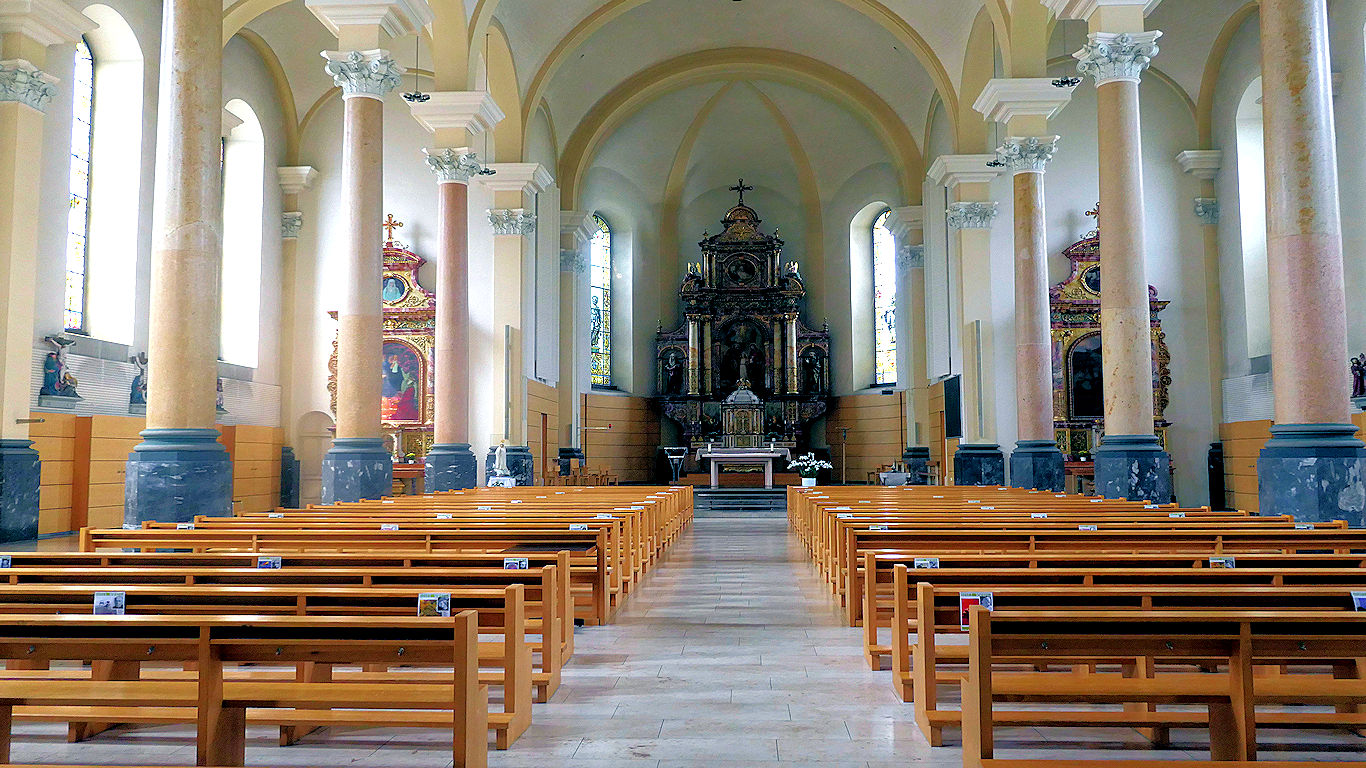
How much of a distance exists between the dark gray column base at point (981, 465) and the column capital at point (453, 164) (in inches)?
383

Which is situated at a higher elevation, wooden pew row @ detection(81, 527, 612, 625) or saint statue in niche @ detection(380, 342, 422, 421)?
saint statue in niche @ detection(380, 342, 422, 421)

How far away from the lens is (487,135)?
19125 mm

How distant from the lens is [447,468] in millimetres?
15109

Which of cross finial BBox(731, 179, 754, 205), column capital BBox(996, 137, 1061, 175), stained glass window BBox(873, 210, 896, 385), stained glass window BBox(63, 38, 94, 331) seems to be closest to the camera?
stained glass window BBox(63, 38, 94, 331)

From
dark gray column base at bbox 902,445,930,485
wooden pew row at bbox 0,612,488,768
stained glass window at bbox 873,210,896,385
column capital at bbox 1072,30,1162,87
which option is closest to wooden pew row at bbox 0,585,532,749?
wooden pew row at bbox 0,612,488,768

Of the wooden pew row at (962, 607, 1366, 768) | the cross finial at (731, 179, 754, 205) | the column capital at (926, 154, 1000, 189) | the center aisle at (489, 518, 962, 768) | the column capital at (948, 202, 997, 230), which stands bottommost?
the center aisle at (489, 518, 962, 768)

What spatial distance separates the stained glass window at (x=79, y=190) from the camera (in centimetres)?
1478

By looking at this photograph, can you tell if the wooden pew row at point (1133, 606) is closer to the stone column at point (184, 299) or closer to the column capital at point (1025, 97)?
the stone column at point (184, 299)

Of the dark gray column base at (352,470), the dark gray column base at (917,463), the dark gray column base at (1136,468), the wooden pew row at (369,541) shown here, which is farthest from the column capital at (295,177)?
the dark gray column base at (1136,468)

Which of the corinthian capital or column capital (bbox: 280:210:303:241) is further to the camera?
column capital (bbox: 280:210:303:241)

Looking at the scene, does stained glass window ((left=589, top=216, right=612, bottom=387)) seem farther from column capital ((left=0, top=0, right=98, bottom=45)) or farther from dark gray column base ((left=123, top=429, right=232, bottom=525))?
dark gray column base ((left=123, top=429, right=232, bottom=525))

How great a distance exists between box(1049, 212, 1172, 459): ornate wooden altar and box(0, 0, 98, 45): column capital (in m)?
16.6

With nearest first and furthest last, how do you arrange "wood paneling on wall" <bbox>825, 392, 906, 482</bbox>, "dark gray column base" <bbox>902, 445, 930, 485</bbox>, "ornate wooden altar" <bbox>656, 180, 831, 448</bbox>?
"dark gray column base" <bbox>902, 445, 930, 485</bbox>, "wood paneling on wall" <bbox>825, 392, 906, 482</bbox>, "ornate wooden altar" <bbox>656, 180, 831, 448</bbox>

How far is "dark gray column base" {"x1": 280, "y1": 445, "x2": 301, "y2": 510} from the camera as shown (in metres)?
20.1
